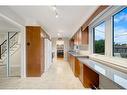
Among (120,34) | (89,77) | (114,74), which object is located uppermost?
(120,34)

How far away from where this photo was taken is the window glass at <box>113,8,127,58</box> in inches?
120

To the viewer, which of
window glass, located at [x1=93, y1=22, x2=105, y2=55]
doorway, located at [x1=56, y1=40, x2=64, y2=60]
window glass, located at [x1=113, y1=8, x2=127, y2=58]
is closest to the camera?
window glass, located at [x1=113, y1=8, x2=127, y2=58]

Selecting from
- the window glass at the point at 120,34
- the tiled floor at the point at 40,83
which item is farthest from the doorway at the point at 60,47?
the window glass at the point at 120,34

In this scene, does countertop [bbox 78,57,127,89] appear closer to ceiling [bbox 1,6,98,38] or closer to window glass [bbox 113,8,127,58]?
window glass [bbox 113,8,127,58]

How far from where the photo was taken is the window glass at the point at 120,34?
305 cm

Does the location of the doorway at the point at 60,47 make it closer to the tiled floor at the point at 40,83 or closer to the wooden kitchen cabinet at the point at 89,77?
the tiled floor at the point at 40,83

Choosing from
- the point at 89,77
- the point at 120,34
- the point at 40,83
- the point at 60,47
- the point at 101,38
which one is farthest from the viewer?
the point at 60,47

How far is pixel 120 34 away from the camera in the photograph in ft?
10.7

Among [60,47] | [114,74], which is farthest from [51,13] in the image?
[60,47]

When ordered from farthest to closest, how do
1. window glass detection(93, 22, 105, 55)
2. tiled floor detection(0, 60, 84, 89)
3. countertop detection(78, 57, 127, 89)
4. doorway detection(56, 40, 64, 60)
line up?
doorway detection(56, 40, 64, 60) < tiled floor detection(0, 60, 84, 89) < window glass detection(93, 22, 105, 55) < countertop detection(78, 57, 127, 89)

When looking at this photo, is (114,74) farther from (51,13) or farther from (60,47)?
(60,47)

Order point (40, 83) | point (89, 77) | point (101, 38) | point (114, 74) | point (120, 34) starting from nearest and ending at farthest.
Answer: point (114, 74) → point (120, 34) → point (89, 77) → point (101, 38) → point (40, 83)

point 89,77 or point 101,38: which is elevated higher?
point 101,38

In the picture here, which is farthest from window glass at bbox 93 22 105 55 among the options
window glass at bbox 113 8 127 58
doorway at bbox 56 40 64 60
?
doorway at bbox 56 40 64 60
